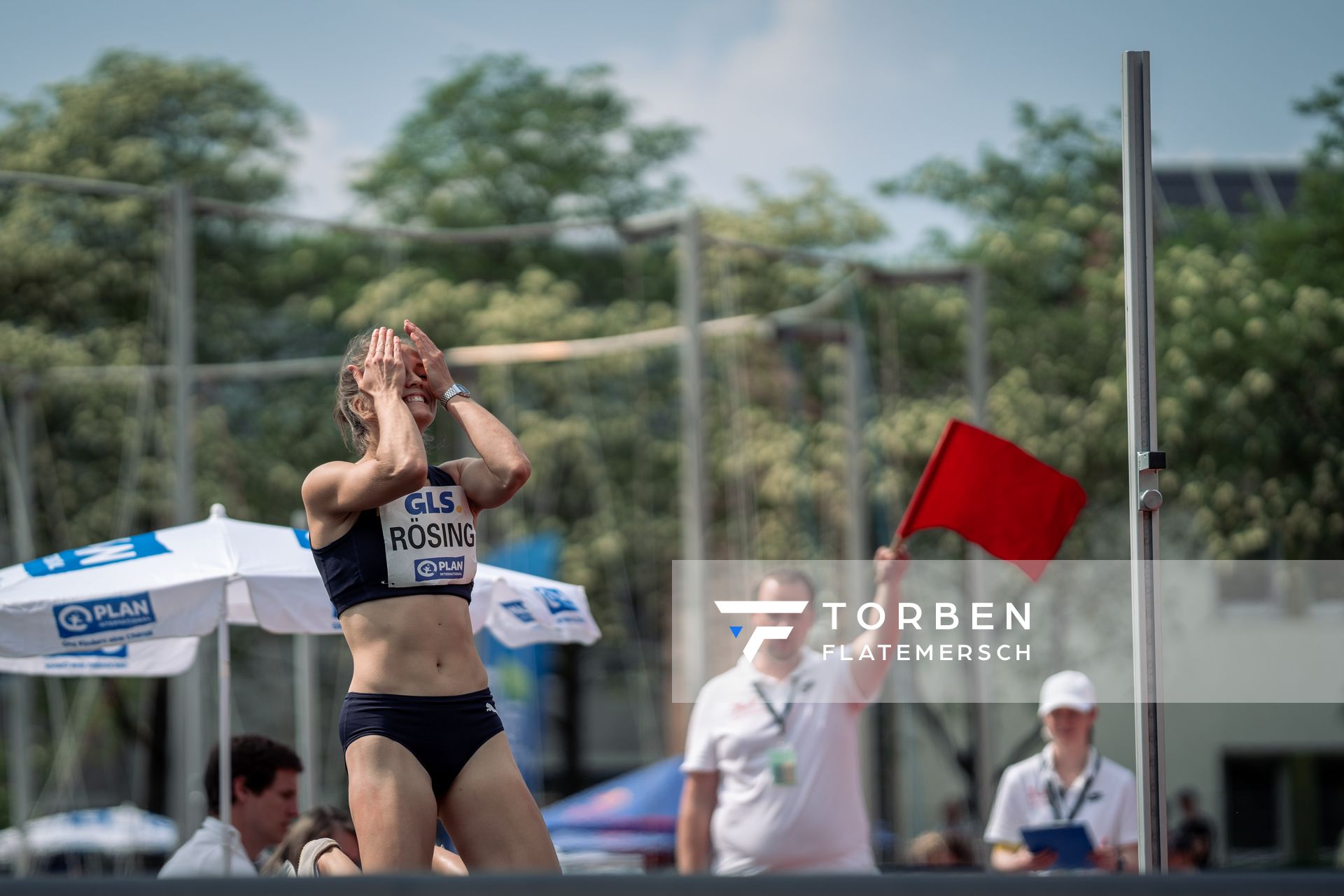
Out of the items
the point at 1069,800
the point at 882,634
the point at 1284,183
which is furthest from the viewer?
the point at 1284,183

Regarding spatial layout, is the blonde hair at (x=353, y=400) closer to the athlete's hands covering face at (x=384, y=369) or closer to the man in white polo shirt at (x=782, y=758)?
the athlete's hands covering face at (x=384, y=369)

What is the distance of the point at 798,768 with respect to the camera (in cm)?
541

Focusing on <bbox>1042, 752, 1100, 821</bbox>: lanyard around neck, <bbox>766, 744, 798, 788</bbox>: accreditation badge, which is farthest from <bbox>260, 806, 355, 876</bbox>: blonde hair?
<bbox>1042, 752, 1100, 821</bbox>: lanyard around neck

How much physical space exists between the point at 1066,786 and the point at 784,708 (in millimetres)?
1199

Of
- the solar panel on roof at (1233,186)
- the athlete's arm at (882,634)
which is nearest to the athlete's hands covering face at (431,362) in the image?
the athlete's arm at (882,634)

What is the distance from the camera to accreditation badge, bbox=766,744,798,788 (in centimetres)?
542

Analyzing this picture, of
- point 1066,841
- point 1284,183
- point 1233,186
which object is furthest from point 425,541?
point 1233,186

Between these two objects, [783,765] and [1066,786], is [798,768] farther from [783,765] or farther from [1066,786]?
[1066,786]

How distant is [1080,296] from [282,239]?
11.7 m

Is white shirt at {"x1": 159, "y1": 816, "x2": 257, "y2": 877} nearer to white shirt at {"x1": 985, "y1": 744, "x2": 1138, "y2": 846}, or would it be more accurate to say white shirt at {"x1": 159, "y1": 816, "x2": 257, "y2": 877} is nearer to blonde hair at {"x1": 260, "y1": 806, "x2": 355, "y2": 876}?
blonde hair at {"x1": 260, "y1": 806, "x2": 355, "y2": 876}

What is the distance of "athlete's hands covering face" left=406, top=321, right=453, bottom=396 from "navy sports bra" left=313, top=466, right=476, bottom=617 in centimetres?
28

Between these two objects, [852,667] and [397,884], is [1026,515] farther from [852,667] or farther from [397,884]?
[397,884]

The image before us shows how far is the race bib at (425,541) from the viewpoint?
365 centimetres

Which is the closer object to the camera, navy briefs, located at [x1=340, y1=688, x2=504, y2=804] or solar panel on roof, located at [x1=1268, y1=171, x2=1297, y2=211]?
navy briefs, located at [x1=340, y1=688, x2=504, y2=804]
